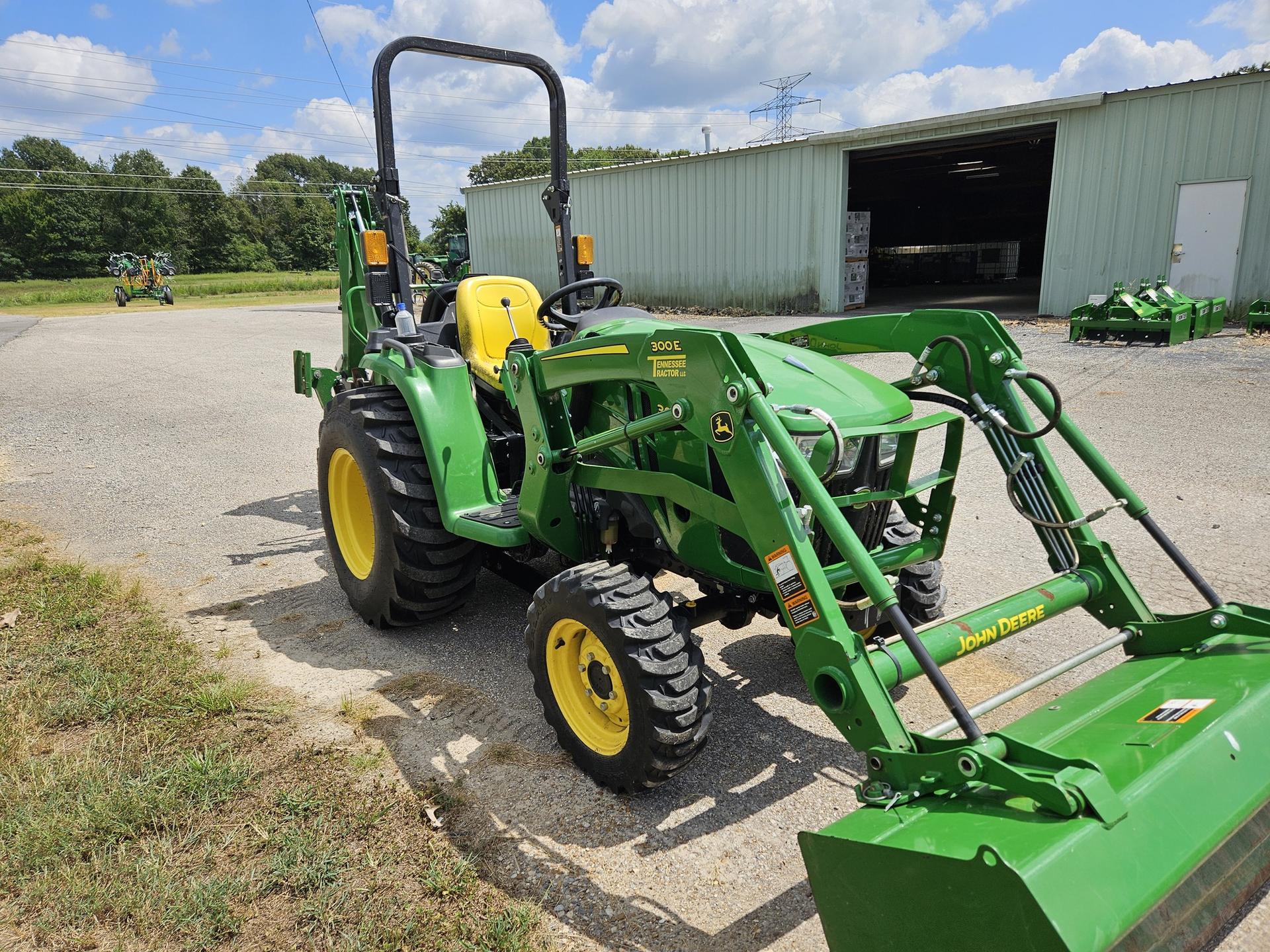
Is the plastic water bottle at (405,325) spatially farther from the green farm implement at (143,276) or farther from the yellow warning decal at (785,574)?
the green farm implement at (143,276)

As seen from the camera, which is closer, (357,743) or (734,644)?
(357,743)

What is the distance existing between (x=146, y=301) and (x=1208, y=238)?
3163cm

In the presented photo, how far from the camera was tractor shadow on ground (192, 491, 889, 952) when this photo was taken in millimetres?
2463

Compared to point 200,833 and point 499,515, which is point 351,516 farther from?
point 200,833

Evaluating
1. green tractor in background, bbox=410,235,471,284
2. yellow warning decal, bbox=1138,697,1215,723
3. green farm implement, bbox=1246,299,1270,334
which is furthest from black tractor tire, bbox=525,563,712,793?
green farm implement, bbox=1246,299,1270,334

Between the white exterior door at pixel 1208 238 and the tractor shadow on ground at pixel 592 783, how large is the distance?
13319 mm

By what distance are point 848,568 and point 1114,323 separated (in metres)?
11.3

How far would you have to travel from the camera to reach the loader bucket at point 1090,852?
1.72 meters

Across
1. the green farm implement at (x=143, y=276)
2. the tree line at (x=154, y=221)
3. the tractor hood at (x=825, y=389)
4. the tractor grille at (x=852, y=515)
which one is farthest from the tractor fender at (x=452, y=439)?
the tree line at (x=154, y=221)

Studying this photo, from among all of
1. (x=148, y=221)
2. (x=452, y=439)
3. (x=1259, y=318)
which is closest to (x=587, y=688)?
(x=452, y=439)

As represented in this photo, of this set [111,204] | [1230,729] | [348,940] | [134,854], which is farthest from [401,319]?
[111,204]

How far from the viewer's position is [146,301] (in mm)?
31062

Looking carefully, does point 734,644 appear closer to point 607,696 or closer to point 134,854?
point 607,696

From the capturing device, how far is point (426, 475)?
3971mm
